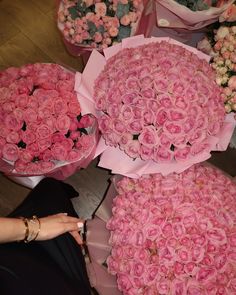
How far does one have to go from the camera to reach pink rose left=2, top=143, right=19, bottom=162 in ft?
3.94

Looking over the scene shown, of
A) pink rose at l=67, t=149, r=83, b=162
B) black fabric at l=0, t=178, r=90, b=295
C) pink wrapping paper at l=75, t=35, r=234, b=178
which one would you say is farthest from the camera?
pink rose at l=67, t=149, r=83, b=162

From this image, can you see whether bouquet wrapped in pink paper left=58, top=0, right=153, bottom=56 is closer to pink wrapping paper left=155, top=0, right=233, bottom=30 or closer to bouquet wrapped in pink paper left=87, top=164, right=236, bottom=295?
pink wrapping paper left=155, top=0, right=233, bottom=30

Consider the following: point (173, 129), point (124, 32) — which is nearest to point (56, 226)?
point (173, 129)

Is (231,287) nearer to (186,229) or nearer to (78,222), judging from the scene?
(186,229)

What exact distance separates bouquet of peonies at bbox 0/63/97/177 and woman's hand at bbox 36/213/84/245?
17 centimetres

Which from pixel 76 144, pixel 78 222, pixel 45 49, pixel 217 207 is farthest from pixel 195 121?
pixel 45 49

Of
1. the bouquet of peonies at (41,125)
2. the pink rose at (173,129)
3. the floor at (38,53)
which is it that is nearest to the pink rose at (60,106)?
the bouquet of peonies at (41,125)

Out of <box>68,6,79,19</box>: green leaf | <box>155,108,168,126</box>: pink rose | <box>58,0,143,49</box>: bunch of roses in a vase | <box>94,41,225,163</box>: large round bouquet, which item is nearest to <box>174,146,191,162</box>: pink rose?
<box>94,41,225,163</box>: large round bouquet

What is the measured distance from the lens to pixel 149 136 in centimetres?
104

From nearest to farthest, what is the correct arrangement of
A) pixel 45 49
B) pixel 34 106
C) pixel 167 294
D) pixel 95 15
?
1. pixel 167 294
2. pixel 34 106
3. pixel 95 15
4. pixel 45 49

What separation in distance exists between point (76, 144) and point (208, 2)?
25.6 inches

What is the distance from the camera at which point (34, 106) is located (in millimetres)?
1193

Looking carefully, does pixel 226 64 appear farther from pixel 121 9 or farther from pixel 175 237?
pixel 175 237

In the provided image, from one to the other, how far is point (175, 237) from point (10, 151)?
576 mm
